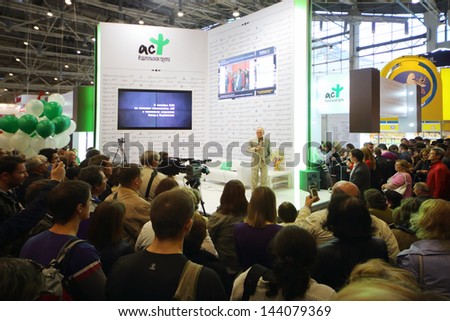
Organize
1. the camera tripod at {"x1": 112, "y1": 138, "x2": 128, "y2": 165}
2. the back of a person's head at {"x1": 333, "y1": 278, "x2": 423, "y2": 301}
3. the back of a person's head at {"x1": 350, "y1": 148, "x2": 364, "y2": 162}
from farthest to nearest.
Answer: the camera tripod at {"x1": 112, "y1": 138, "x2": 128, "y2": 165} < the back of a person's head at {"x1": 350, "y1": 148, "x2": 364, "y2": 162} < the back of a person's head at {"x1": 333, "y1": 278, "x2": 423, "y2": 301}

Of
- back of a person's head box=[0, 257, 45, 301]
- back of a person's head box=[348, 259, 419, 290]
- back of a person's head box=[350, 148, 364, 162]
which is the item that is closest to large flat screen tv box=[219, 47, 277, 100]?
back of a person's head box=[350, 148, 364, 162]

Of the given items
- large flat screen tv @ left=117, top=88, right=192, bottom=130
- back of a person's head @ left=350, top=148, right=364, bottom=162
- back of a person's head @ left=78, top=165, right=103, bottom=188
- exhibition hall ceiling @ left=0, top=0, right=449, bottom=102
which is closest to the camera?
back of a person's head @ left=78, top=165, right=103, bottom=188

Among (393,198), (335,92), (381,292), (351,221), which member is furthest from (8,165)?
(335,92)

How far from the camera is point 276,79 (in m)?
6.45

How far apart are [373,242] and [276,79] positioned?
5012 mm

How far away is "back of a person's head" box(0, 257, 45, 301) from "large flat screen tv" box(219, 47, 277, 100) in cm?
583

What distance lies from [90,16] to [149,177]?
32.4ft

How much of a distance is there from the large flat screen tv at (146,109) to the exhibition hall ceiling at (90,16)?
3065 mm

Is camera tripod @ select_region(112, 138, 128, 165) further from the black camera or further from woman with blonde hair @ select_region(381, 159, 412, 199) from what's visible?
woman with blonde hair @ select_region(381, 159, 412, 199)

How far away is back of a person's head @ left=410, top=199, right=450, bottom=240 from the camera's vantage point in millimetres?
1837

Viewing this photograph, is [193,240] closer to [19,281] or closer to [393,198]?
[19,281]

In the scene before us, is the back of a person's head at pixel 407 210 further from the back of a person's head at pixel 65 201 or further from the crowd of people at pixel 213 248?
the back of a person's head at pixel 65 201

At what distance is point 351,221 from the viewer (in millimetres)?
1790
